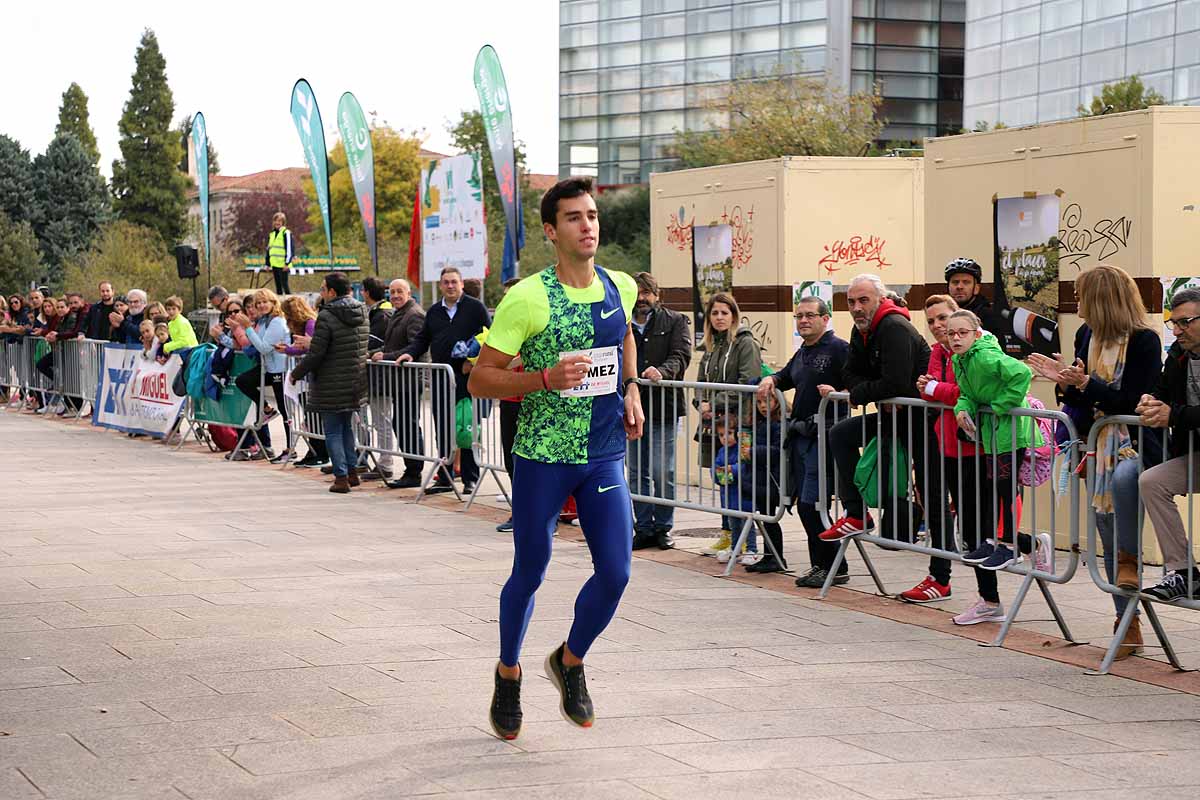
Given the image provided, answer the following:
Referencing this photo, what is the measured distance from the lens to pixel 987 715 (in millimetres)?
6305

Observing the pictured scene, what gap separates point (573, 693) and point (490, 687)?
0.90 m

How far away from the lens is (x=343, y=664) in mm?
7125

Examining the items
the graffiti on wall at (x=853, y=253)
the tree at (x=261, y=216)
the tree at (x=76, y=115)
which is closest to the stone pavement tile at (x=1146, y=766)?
the graffiti on wall at (x=853, y=253)

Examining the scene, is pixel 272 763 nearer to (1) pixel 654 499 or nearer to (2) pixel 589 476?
(2) pixel 589 476

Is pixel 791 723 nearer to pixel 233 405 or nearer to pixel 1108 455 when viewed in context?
pixel 1108 455

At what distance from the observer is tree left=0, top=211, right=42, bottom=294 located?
71.1m

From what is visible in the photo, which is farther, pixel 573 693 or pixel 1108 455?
pixel 1108 455

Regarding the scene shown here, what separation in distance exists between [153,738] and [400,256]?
196 ft

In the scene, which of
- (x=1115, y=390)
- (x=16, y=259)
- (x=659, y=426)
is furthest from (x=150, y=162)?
(x=1115, y=390)

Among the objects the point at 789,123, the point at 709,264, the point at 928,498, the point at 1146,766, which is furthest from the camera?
the point at 789,123

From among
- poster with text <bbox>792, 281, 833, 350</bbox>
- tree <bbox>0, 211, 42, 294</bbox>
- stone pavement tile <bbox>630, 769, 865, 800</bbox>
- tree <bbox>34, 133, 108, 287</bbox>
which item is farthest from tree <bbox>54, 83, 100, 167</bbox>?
stone pavement tile <bbox>630, 769, 865, 800</bbox>

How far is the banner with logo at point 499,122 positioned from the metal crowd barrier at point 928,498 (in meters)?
14.8

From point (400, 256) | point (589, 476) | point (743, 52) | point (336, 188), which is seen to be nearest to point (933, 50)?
point (743, 52)

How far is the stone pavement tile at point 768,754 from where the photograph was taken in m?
5.48
